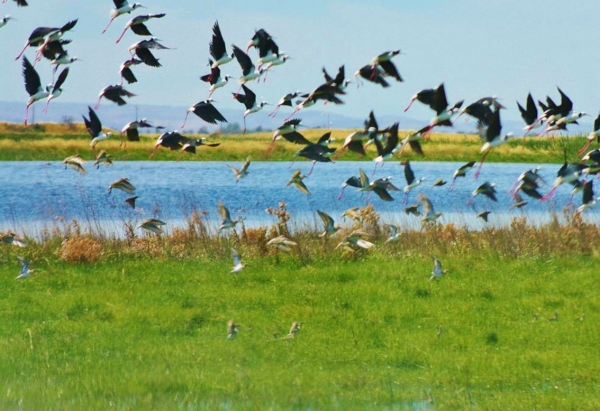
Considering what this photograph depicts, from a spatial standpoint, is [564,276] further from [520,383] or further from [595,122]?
[520,383]

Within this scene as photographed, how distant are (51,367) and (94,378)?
1.04 m

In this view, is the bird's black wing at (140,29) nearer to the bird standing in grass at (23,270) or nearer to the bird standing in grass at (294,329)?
the bird standing in grass at (294,329)

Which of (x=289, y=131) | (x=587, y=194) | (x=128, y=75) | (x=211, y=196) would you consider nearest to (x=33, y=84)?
(x=128, y=75)

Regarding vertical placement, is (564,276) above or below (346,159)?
above

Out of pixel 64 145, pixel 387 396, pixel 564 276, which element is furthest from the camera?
pixel 64 145

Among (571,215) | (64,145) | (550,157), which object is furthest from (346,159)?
(571,215)

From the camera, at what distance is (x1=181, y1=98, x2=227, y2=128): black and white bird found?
10820 mm

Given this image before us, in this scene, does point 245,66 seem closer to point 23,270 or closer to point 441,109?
point 441,109

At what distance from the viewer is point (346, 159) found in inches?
2808

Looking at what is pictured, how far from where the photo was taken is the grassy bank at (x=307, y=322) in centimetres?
942

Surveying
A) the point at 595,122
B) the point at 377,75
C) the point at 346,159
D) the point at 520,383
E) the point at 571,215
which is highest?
the point at 377,75

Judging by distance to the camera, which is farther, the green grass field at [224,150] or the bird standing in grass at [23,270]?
the green grass field at [224,150]

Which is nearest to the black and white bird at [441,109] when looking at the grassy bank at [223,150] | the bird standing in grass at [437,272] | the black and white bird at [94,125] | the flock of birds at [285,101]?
the flock of birds at [285,101]

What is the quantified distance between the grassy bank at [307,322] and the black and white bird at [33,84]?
3138 mm
